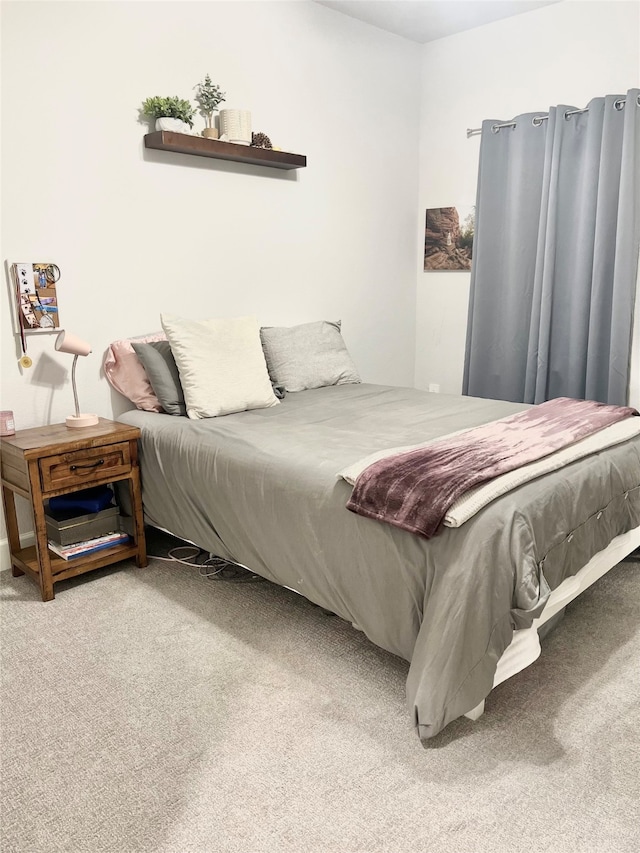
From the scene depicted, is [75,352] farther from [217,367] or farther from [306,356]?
[306,356]

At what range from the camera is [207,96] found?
3277mm

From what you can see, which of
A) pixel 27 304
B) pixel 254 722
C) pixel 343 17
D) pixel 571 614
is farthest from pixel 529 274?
pixel 254 722

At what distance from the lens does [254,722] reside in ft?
6.26

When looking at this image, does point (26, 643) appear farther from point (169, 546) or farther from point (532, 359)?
point (532, 359)

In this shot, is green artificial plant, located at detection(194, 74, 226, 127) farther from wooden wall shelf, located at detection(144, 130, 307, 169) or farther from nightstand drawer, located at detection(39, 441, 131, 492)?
nightstand drawer, located at detection(39, 441, 131, 492)

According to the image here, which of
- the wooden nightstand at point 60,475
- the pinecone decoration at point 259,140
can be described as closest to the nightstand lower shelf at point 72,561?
the wooden nightstand at point 60,475

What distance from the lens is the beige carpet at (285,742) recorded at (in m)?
1.53

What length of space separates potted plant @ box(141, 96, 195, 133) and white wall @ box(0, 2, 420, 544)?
0.07m

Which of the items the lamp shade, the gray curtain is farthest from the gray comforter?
the gray curtain

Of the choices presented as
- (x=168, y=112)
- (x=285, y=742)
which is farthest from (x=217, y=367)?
(x=285, y=742)

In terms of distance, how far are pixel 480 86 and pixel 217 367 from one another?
2693 millimetres

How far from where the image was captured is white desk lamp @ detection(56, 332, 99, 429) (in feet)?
8.84

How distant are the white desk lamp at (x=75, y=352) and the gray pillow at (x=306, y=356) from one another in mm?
985

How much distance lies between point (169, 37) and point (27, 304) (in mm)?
1482
